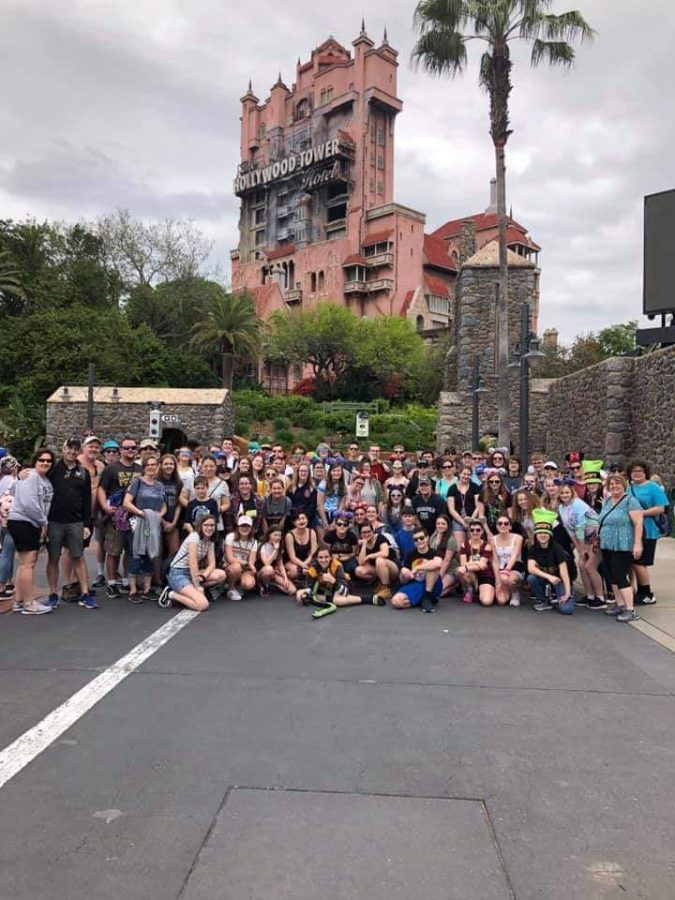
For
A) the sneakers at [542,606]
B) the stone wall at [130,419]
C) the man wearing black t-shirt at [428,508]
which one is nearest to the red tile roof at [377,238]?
the stone wall at [130,419]

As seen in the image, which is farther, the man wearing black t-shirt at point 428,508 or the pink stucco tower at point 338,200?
the pink stucco tower at point 338,200

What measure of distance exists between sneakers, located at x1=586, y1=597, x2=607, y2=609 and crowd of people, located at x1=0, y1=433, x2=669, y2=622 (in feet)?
0.09

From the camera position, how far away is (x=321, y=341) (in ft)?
152

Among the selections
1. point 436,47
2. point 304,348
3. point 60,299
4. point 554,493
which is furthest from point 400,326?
point 554,493

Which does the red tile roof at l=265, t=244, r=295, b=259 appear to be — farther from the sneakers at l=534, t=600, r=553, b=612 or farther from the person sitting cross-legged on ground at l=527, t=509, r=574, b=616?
the sneakers at l=534, t=600, r=553, b=612

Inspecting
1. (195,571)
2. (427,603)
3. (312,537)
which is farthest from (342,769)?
(312,537)

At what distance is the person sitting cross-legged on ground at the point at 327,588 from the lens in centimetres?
729

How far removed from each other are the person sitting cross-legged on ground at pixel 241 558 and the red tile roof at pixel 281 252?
61857 millimetres

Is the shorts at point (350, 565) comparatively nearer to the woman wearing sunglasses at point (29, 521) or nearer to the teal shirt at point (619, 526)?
the teal shirt at point (619, 526)

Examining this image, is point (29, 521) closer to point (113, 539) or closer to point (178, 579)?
point (113, 539)

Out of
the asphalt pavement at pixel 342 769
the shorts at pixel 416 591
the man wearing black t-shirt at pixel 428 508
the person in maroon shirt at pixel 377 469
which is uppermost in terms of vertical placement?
the person in maroon shirt at pixel 377 469

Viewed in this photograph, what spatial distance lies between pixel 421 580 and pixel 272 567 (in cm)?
178

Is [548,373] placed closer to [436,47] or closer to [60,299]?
[436,47]

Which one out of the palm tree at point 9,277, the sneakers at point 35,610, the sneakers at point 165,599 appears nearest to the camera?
the sneakers at point 35,610
